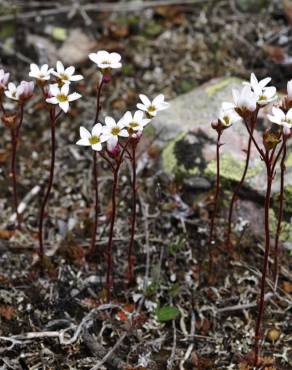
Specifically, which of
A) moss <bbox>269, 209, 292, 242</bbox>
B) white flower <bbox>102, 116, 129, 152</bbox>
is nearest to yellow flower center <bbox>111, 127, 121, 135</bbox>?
white flower <bbox>102, 116, 129, 152</bbox>

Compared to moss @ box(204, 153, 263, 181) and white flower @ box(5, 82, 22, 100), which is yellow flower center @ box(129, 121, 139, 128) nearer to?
white flower @ box(5, 82, 22, 100)

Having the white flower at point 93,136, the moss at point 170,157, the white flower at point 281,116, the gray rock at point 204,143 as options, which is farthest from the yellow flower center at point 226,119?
the moss at point 170,157

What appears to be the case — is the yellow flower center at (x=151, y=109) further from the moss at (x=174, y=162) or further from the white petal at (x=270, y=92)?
the moss at (x=174, y=162)

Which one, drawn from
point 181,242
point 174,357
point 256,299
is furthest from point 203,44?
point 174,357

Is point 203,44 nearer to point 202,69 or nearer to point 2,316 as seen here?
point 202,69

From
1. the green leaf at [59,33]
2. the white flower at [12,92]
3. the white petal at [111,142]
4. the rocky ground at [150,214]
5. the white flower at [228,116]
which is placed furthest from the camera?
the green leaf at [59,33]

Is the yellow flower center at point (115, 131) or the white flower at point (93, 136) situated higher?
the yellow flower center at point (115, 131)
